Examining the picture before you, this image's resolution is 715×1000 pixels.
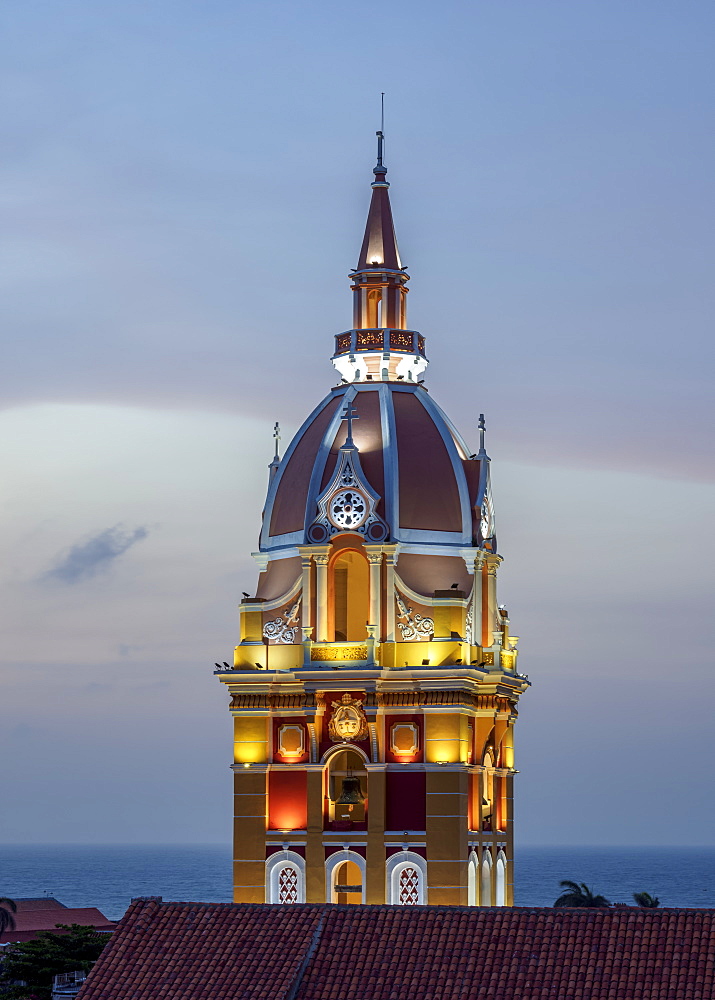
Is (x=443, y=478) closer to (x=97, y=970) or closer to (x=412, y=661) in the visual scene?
(x=412, y=661)

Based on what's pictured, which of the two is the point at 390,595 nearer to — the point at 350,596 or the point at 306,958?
the point at 350,596

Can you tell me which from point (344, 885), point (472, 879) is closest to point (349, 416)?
point (344, 885)

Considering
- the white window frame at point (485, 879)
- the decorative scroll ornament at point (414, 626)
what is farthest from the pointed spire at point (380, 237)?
the white window frame at point (485, 879)

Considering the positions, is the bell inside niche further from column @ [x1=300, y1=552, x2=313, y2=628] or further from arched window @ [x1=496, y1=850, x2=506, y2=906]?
arched window @ [x1=496, y1=850, x2=506, y2=906]

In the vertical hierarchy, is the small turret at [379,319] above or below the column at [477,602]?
above

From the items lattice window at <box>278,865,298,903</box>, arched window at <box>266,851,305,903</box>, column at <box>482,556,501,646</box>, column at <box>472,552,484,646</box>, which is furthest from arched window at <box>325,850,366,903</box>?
column at <box>482,556,501,646</box>

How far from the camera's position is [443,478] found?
54.9 meters

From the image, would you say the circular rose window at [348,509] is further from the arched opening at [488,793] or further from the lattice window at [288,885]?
the lattice window at [288,885]

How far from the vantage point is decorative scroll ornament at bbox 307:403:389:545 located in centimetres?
5350

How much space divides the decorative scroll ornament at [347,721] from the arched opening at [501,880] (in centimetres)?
556

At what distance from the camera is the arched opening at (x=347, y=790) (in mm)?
52750

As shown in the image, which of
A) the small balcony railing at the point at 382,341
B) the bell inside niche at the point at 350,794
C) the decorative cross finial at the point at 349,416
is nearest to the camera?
the bell inside niche at the point at 350,794

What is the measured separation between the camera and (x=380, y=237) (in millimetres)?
57875

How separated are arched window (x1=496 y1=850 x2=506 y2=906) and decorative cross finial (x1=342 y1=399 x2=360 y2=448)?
11.5m
